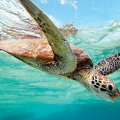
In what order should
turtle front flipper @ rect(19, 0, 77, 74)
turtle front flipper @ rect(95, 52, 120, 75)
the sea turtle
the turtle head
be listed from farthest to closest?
turtle front flipper @ rect(95, 52, 120, 75)
the turtle head
the sea turtle
turtle front flipper @ rect(19, 0, 77, 74)

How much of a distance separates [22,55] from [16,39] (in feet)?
3.57

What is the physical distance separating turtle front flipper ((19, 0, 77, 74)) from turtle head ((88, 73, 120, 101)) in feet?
1.36

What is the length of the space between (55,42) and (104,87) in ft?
3.34

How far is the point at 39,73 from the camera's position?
2072 cm

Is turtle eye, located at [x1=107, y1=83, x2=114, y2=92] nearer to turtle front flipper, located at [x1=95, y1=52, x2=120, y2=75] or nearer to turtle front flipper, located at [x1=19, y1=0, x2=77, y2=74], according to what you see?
turtle front flipper, located at [x1=19, y1=0, x2=77, y2=74]

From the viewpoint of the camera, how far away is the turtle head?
3.43m

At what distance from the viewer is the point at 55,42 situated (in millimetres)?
3197

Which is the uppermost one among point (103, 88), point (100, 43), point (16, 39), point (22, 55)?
point (100, 43)

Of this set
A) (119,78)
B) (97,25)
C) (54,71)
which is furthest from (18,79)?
(54,71)

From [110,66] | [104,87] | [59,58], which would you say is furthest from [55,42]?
[110,66]

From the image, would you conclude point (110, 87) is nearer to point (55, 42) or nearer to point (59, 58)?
point (59, 58)

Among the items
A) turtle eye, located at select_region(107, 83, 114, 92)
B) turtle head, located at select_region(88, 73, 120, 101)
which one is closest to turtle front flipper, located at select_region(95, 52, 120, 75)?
turtle head, located at select_region(88, 73, 120, 101)

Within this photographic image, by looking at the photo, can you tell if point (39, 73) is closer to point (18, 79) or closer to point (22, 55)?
point (18, 79)

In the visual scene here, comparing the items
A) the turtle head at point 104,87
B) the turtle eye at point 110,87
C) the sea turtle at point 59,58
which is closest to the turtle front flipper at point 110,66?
the sea turtle at point 59,58
